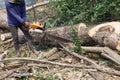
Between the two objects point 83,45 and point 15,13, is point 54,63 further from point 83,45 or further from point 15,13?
point 15,13

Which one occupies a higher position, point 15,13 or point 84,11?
point 15,13

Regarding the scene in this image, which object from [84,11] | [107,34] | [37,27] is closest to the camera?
[107,34]

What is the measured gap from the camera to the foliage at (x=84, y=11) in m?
7.73

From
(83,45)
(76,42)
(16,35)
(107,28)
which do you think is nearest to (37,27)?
(16,35)

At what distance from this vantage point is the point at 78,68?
620 centimetres

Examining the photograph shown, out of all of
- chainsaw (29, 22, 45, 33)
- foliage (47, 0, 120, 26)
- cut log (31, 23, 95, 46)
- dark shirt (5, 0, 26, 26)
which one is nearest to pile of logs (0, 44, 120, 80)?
cut log (31, 23, 95, 46)

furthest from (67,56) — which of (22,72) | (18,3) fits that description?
(18,3)

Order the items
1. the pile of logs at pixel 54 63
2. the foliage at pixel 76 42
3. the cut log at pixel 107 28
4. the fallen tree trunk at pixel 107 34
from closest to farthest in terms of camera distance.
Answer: the pile of logs at pixel 54 63, the fallen tree trunk at pixel 107 34, the cut log at pixel 107 28, the foliage at pixel 76 42

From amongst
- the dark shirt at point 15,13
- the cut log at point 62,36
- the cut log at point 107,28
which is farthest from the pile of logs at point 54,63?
the dark shirt at point 15,13

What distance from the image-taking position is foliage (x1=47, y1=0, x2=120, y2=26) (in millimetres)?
7730

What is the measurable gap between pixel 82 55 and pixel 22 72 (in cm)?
146

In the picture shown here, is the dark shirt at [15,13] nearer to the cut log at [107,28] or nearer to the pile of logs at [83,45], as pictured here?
the pile of logs at [83,45]

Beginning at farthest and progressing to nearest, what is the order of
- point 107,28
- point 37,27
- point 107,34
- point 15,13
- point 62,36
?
1. point 62,36
2. point 37,27
3. point 15,13
4. point 107,28
5. point 107,34

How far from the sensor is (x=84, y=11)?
27.3ft
